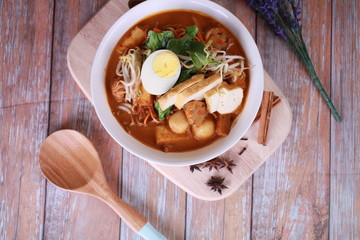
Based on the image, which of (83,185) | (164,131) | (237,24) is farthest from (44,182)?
(237,24)

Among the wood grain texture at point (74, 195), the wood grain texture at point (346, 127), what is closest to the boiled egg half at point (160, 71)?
the wood grain texture at point (74, 195)

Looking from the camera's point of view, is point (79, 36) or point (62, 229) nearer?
point (79, 36)

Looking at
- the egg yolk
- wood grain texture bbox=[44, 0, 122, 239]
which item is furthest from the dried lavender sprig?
wood grain texture bbox=[44, 0, 122, 239]

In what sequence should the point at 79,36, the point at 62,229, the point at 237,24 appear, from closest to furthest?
1. the point at 237,24
2. the point at 79,36
3. the point at 62,229

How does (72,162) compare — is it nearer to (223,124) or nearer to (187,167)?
(187,167)

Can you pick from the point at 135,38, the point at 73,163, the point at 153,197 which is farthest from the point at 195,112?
the point at 73,163

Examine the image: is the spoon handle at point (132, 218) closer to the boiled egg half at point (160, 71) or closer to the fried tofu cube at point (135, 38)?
the boiled egg half at point (160, 71)

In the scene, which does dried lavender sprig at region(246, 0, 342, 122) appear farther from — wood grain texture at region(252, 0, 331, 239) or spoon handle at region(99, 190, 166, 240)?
spoon handle at region(99, 190, 166, 240)

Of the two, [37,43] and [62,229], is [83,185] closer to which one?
[62,229]
